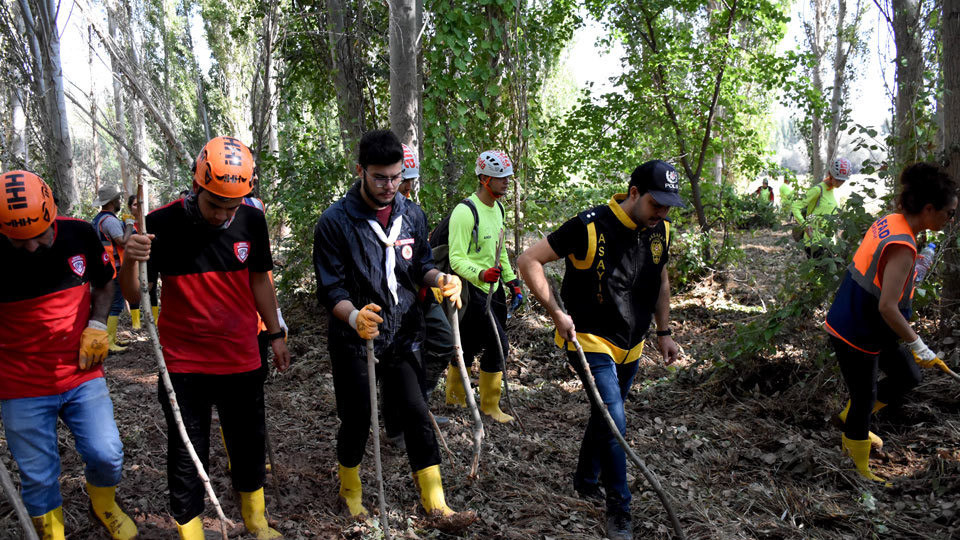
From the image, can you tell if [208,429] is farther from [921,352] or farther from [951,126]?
[951,126]

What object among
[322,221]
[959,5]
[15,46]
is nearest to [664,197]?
[322,221]

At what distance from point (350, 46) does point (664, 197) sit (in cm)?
609

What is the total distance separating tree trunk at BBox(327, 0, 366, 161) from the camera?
7.77 meters

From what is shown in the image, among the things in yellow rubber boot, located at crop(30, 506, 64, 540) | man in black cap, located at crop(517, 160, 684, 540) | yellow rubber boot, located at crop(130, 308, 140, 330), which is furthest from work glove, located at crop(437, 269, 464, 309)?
yellow rubber boot, located at crop(130, 308, 140, 330)

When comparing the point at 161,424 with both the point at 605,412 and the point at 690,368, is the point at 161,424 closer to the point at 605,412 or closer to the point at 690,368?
the point at 605,412

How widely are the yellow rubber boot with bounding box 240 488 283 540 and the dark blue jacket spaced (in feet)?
3.09

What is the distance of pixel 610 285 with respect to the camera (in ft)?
10.6

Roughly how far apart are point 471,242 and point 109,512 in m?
2.99

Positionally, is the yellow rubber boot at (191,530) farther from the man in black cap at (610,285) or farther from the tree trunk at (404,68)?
the tree trunk at (404,68)

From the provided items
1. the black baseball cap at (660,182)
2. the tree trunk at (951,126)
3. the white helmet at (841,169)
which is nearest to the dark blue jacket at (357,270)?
the black baseball cap at (660,182)

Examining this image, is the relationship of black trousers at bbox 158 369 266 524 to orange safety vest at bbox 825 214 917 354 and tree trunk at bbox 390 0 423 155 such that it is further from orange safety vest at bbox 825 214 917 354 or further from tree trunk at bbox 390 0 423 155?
orange safety vest at bbox 825 214 917 354

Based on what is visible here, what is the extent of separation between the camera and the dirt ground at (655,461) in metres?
3.42

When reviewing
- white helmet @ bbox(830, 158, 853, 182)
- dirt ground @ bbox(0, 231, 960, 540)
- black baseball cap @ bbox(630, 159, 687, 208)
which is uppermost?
white helmet @ bbox(830, 158, 853, 182)

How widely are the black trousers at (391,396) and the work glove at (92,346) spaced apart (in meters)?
1.14
